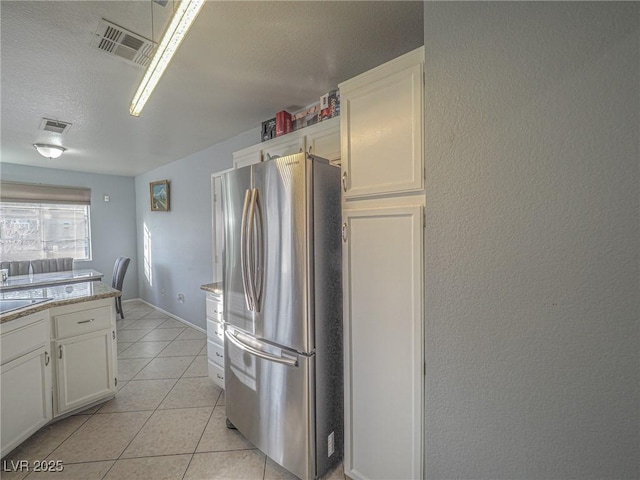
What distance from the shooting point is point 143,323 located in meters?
4.23

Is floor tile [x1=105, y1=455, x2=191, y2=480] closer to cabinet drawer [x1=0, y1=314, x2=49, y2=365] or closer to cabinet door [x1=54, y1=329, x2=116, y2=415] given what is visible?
cabinet door [x1=54, y1=329, x2=116, y2=415]

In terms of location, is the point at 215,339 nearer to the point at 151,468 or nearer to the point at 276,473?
the point at 151,468

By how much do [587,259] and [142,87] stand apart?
188cm

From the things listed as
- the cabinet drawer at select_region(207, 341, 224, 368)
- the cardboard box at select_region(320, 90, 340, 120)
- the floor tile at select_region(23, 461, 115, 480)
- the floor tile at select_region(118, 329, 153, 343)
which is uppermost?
the cardboard box at select_region(320, 90, 340, 120)

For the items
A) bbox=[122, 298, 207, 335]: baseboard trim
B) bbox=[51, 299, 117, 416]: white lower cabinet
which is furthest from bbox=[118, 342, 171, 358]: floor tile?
bbox=[51, 299, 117, 416]: white lower cabinet

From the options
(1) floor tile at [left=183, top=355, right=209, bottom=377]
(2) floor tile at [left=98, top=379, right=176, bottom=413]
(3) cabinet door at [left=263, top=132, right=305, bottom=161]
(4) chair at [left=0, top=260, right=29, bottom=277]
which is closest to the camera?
(3) cabinet door at [left=263, top=132, right=305, bottom=161]

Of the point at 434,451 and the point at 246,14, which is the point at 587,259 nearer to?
the point at 434,451

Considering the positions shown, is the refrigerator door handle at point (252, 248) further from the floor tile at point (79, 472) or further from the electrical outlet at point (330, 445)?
the floor tile at point (79, 472)

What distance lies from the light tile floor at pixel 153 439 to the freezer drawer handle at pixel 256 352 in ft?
2.25

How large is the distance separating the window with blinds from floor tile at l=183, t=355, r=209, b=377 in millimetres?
3606

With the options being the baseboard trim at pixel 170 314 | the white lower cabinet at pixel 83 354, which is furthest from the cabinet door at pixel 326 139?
the baseboard trim at pixel 170 314

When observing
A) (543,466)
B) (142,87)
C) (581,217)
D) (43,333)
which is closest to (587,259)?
(581,217)

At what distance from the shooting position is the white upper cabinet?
1.14 metres

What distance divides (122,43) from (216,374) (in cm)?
247
